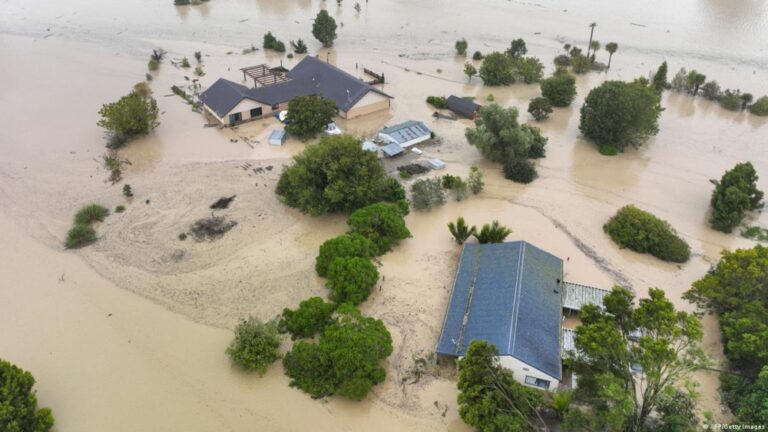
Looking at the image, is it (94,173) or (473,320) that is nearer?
(473,320)

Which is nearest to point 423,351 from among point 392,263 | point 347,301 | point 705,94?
point 347,301

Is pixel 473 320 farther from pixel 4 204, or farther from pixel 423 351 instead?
pixel 4 204

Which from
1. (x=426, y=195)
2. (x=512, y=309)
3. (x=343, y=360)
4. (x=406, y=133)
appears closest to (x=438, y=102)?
(x=406, y=133)

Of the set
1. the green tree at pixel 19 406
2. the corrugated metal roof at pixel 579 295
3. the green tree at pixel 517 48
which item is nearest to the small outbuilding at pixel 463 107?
the green tree at pixel 517 48

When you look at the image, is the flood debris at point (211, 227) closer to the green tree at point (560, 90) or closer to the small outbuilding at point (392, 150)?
the small outbuilding at point (392, 150)

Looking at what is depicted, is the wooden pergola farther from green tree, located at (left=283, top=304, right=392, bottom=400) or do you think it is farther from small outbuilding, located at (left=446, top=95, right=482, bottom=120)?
green tree, located at (left=283, top=304, right=392, bottom=400)

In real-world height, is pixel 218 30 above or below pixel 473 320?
above
